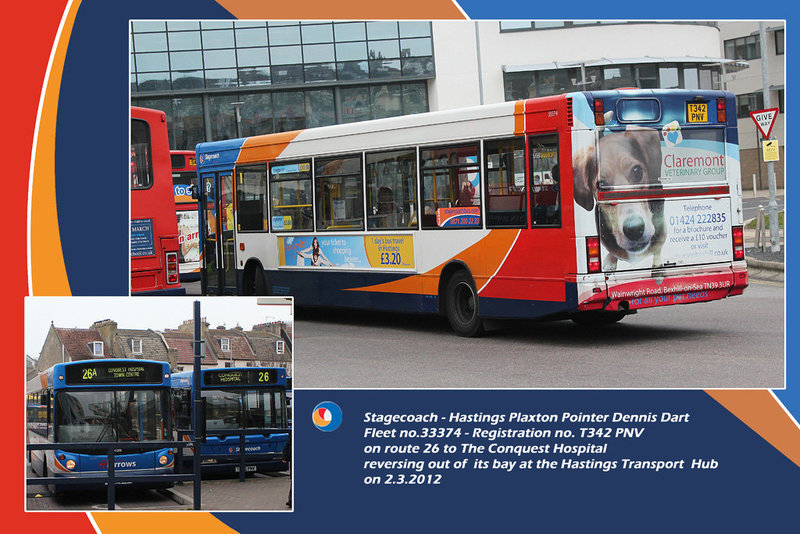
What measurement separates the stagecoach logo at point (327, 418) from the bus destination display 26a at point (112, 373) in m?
2.36

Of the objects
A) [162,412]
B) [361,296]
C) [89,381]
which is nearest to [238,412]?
[162,412]

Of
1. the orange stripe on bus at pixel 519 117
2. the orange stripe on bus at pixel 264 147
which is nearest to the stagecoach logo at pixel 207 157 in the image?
the orange stripe on bus at pixel 264 147

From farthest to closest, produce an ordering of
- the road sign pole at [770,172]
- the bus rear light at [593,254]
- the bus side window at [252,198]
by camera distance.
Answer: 1. the bus side window at [252,198]
2. the bus rear light at [593,254]
3. the road sign pole at [770,172]

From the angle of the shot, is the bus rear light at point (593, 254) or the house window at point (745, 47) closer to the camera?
the house window at point (745, 47)

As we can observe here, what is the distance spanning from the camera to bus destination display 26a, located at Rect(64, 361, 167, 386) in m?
9.90

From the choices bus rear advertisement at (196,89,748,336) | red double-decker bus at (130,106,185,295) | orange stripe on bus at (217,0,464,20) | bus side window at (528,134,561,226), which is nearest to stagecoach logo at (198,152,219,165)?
bus rear advertisement at (196,89,748,336)

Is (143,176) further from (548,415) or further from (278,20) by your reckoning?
(548,415)

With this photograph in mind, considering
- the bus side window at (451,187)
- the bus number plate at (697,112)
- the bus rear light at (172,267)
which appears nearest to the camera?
the bus rear light at (172,267)

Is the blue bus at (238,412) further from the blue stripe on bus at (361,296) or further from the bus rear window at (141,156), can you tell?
the blue stripe on bus at (361,296)

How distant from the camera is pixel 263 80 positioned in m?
17.4

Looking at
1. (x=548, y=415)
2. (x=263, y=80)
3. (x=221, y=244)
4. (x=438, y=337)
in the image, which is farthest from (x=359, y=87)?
(x=548, y=415)

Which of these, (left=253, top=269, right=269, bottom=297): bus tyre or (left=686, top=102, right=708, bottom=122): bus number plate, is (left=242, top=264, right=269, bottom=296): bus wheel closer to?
(left=253, top=269, right=269, bottom=297): bus tyre

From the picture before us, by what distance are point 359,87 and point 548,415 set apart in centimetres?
1030

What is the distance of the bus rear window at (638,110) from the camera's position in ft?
38.7
